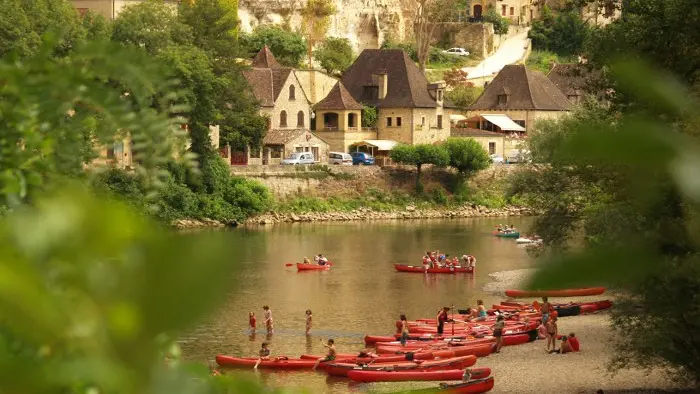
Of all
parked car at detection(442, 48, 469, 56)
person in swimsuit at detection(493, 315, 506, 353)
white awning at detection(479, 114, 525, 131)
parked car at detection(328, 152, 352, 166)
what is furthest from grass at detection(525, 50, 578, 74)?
person in swimsuit at detection(493, 315, 506, 353)

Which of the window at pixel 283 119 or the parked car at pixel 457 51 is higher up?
the parked car at pixel 457 51

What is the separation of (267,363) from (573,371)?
5.30 meters

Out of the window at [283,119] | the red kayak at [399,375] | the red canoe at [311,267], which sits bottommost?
the red kayak at [399,375]

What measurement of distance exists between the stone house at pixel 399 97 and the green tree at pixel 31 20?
17.8 meters

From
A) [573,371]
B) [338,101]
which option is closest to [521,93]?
[338,101]

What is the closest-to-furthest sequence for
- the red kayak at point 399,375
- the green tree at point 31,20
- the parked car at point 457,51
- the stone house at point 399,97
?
the red kayak at point 399,375, the green tree at point 31,20, the stone house at point 399,97, the parked car at point 457,51

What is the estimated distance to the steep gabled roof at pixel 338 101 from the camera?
59.8m

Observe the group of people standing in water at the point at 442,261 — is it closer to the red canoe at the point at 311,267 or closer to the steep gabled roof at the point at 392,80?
the red canoe at the point at 311,267

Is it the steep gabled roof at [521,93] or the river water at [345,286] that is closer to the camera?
the river water at [345,286]

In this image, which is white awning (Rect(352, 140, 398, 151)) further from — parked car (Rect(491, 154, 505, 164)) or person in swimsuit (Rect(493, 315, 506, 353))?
person in swimsuit (Rect(493, 315, 506, 353))

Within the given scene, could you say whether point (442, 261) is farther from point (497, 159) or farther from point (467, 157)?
point (497, 159)

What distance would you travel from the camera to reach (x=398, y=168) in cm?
5788

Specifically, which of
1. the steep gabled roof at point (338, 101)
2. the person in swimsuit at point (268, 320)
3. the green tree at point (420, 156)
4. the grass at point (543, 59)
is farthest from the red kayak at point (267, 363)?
the grass at point (543, 59)

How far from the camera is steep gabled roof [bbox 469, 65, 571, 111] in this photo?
66688 millimetres
